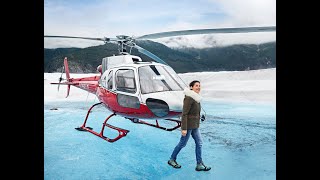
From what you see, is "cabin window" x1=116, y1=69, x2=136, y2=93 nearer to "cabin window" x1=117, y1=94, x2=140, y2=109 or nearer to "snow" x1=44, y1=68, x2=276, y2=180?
"cabin window" x1=117, y1=94, x2=140, y2=109

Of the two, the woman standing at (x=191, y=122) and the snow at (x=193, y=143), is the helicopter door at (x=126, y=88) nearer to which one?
the snow at (x=193, y=143)

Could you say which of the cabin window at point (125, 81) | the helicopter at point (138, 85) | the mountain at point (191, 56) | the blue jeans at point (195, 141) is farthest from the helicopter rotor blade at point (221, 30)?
the blue jeans at point (195, 141)

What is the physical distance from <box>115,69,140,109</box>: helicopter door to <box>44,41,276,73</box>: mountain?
18 centimetres

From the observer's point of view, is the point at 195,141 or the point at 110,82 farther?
the point at 110,82

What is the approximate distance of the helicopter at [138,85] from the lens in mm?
2781

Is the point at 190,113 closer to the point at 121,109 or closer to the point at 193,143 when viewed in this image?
the point at 193,143

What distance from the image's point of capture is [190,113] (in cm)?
271

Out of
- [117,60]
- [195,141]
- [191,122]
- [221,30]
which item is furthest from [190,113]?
[117,60]

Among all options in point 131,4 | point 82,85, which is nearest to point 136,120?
point 82,85

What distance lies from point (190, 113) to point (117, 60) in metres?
0.80

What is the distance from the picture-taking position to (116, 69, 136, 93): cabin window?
2930mm

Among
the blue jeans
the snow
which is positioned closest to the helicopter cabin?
the snow
